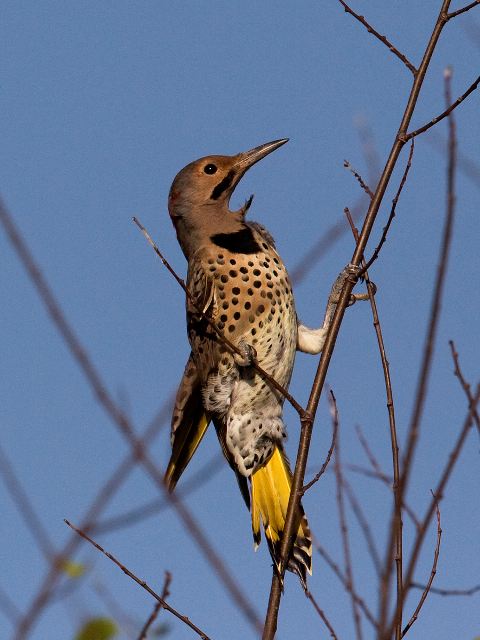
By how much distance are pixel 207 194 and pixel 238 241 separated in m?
0.41

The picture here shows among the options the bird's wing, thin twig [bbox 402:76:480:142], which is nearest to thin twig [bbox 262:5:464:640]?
thin twig [bbox 402:76:480:142]

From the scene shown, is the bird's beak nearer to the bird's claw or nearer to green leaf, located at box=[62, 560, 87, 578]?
the bird's claw

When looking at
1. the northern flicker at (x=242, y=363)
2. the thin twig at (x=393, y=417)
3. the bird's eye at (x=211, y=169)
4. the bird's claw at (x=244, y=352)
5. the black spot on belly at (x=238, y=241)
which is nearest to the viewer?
the thin twig at (x=393, y=417)

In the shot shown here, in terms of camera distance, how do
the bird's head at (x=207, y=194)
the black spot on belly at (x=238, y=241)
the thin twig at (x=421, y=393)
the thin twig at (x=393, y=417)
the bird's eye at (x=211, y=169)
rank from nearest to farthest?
the thin twig at (x=421, y=393)
the thin twig at (x=393, y=417)
the black spot on belly at (x=238, y=241)
the bird's head at (x=207, y=194)
the bird's eye at (x=211, y=169)

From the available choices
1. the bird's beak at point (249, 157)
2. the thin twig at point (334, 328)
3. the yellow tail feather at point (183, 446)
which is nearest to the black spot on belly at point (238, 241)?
the bird's beak at point (249, 157)

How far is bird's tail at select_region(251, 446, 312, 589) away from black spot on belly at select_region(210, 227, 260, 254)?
0.98 metres

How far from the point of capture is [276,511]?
4.18 meters

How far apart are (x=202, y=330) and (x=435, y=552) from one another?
149cm

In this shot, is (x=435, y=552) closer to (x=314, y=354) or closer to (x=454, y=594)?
(x=454, y=594)

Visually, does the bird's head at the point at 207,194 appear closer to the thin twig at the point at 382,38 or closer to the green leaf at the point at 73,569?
the thin twig at the point at 382,38

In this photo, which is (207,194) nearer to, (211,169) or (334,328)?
(211,169)

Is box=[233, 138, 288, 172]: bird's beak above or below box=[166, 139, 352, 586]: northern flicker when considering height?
above

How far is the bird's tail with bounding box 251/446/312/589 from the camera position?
13.4ft

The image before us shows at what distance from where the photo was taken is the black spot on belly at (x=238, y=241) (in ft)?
15.1
